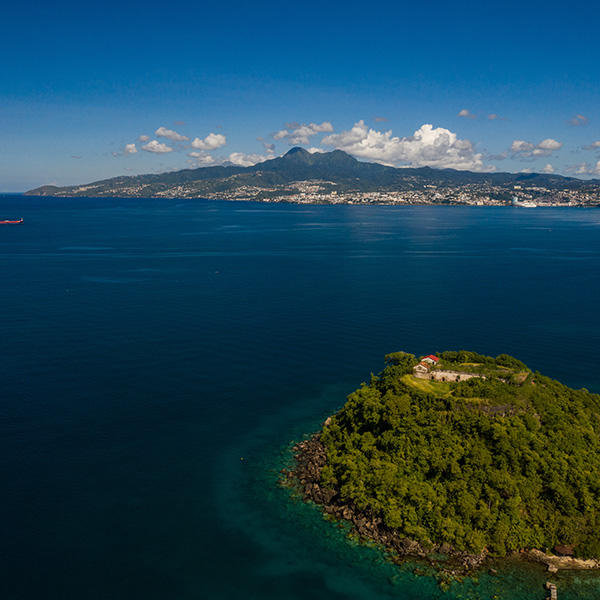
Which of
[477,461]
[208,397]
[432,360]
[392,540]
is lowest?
[392,540]

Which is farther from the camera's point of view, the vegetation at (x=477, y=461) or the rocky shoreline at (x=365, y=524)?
the vegetation at (x=477, y=461)

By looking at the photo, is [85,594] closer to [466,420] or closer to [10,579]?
[10,579]

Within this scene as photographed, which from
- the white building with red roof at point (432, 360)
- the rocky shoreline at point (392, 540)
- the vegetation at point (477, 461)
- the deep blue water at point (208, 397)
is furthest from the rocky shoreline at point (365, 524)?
the white building with red roof at point (432, 360)

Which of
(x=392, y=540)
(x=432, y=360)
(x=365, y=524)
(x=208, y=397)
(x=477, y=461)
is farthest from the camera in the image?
(x=208, y=397)

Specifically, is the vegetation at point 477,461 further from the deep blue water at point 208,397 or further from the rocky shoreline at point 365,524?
the deep blue water at point 208,397

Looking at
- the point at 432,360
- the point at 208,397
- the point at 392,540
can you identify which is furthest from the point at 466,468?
the point at 208,397

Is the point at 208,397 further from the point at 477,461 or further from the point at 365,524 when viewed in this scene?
the point at 477,461

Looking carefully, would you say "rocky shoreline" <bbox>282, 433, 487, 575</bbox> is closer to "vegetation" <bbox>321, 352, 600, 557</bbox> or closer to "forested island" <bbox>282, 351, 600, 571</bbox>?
"forested island" <bbox>282, 351, 600, 571</bbox>
